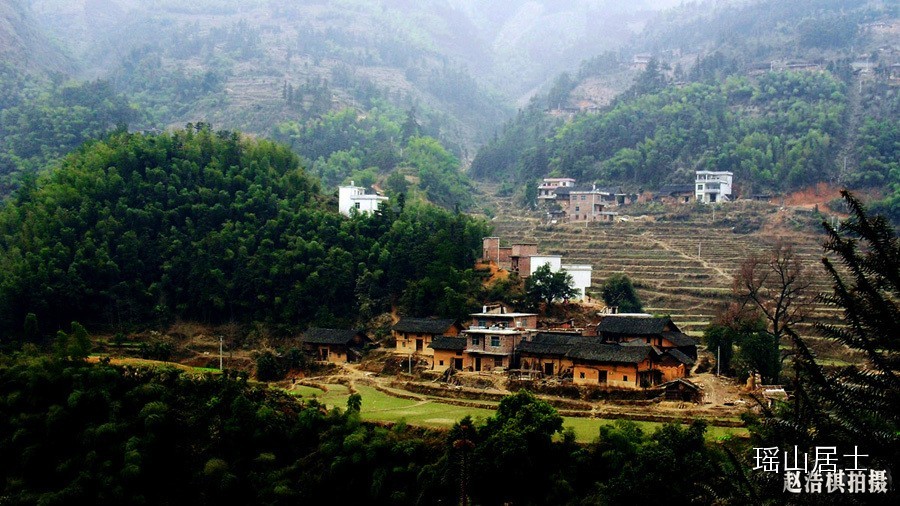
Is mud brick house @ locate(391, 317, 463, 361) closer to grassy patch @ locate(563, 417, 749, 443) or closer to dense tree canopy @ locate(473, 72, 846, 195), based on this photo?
grassy patch @ locate(563, 417, 749, 443)

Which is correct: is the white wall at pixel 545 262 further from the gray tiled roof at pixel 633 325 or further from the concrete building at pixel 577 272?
the gray tiled roof at pixel 633 325

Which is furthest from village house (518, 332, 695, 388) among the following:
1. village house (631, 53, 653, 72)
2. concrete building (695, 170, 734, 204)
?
village house (631, 53, 653, 72)

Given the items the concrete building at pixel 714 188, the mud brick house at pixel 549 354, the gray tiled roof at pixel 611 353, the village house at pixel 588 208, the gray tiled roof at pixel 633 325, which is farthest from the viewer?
the concrete building at pixel 714 188

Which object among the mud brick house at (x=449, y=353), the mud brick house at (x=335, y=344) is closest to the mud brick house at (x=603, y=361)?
the mud brick house at (x=449, y=353)

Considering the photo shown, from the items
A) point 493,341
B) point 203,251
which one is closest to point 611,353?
point 493,341

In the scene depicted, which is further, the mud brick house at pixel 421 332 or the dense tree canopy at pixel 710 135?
the dense tree canopy at pixel 710 135

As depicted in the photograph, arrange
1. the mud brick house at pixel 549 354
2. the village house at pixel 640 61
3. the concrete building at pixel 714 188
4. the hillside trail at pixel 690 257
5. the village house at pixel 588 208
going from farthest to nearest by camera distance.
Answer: the village house at pixel 640 61 → the concrete building at pixel 714 188 → the village house at pixel 588 208 → the hillside trail at pixel 690 257 → the mud brick house at pixel 549 354

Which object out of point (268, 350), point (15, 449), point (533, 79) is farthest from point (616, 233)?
point (533, 79)
